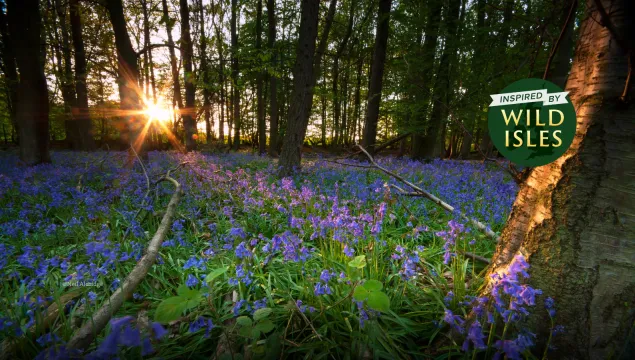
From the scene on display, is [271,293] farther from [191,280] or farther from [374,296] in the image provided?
[374,296]

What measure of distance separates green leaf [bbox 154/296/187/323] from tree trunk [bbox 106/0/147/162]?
7517mm

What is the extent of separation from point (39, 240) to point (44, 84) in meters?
7.77

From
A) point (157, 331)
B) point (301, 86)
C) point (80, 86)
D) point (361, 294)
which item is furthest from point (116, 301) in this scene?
point (80, 86)

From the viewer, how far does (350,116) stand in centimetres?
2934

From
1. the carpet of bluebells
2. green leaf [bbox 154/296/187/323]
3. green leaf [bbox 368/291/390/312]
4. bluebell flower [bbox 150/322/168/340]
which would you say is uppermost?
bluebell flower [bbox 150/322/168/340]

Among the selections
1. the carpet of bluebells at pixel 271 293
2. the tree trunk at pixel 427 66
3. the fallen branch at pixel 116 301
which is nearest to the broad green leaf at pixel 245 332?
the carpet of bluebells at pixel 271 293

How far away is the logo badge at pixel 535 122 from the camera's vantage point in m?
1.40

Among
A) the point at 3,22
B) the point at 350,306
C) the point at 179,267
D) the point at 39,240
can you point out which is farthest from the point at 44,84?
the point at 350,306

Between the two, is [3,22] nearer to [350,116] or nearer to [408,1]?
[408,1]

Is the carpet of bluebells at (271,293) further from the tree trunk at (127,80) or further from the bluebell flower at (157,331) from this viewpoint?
the tree trunk at (127,80)

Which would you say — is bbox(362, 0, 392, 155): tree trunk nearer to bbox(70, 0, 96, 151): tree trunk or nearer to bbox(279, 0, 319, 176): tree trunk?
bbox(279, 0, 319, 176): tree trunk

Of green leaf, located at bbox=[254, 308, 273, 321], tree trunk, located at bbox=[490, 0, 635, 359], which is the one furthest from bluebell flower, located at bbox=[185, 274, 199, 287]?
tree trunk, located at bbox=[490, 0, 635, 359]

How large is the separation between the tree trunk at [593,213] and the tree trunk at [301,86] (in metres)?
5.45

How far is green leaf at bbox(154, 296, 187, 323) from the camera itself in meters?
1.05
